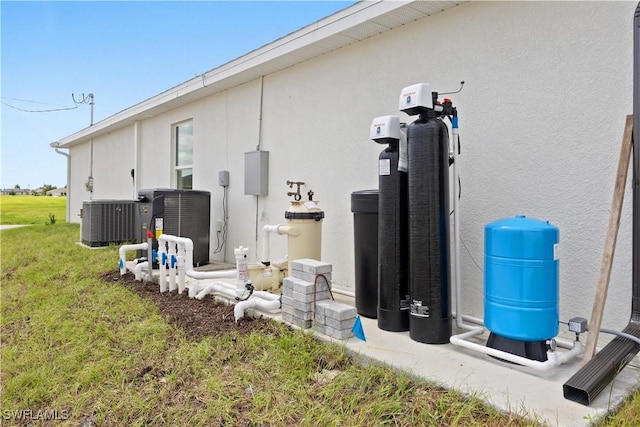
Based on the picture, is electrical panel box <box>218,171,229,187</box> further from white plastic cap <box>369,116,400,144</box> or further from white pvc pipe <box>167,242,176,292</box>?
white plastic cap <box>369,116,400,144</box>

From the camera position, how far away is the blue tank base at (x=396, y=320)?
280 cm

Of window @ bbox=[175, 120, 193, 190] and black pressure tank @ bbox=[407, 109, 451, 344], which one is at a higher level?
window @ bbox=[175, 120, 193, 190]

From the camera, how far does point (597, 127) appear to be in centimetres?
246

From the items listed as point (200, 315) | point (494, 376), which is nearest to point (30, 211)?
point (200, 315)

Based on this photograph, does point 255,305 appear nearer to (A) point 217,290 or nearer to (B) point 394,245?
(A) point 217,290

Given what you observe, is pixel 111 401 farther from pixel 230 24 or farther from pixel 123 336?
pixel 230 24

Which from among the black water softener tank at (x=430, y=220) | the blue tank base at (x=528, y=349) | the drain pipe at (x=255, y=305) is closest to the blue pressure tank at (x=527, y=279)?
the blue tank base at (x=528, y=349)

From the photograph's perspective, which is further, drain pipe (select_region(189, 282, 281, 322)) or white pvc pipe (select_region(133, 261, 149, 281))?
white pvc pipe (select_region(133, 261, 149, 281))

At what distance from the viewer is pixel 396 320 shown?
9.20 feet

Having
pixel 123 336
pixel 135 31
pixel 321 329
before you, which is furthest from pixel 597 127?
pixel 135 31

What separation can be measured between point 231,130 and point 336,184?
238 centimetres

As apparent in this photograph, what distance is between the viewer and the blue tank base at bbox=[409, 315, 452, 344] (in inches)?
101

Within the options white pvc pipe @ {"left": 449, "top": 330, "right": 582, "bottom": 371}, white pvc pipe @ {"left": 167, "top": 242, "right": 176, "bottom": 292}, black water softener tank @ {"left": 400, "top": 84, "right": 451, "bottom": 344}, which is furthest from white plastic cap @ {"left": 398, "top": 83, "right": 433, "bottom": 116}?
white pvc pipe @ {"left": 167, "top": 242, "right": 176, "bottom": 292}

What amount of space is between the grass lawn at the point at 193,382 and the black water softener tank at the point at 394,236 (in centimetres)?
57
